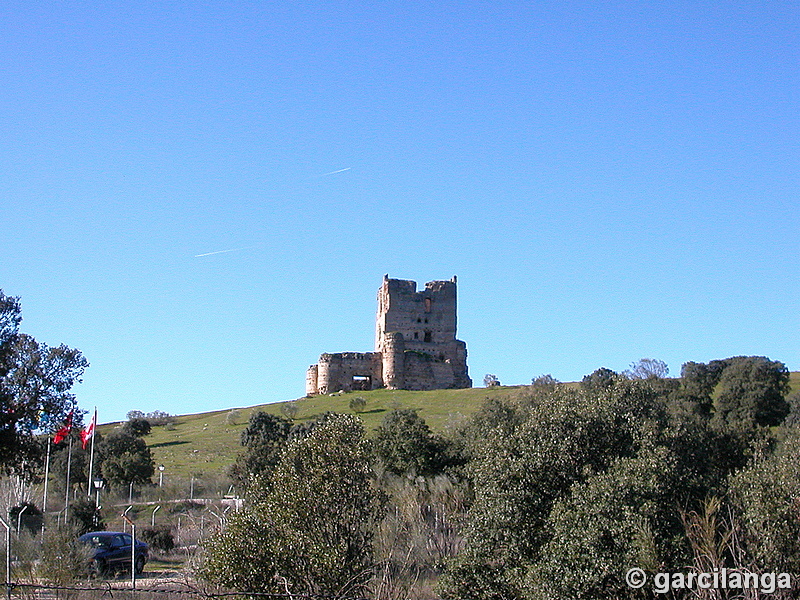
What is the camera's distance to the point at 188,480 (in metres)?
41.8

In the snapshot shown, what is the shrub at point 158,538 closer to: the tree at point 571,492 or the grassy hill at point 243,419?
the tree at point 571,492

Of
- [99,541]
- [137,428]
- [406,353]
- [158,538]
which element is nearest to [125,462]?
[137,428]

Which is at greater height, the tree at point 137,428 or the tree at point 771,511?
the tree at point 137,428

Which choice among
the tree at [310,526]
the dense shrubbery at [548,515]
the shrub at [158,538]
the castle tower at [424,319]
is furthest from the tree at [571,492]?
the castle tower at [424,319]

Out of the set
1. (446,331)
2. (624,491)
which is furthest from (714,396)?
(624,491)

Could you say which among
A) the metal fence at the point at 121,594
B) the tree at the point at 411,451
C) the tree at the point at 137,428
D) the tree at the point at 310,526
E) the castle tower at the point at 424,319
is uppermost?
the castle tower at the point at 424,319

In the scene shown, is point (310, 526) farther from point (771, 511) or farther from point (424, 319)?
point (424, 319)

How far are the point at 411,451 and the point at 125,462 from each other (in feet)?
62.6

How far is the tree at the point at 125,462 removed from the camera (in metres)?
43.4

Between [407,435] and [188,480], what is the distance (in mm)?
14825

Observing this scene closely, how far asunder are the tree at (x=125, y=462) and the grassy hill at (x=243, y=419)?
1.56 meters

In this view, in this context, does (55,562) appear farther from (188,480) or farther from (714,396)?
(714,396)

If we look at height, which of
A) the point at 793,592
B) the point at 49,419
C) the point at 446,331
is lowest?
the point at 793,592

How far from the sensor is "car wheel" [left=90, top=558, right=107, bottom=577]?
2008 centimetres
